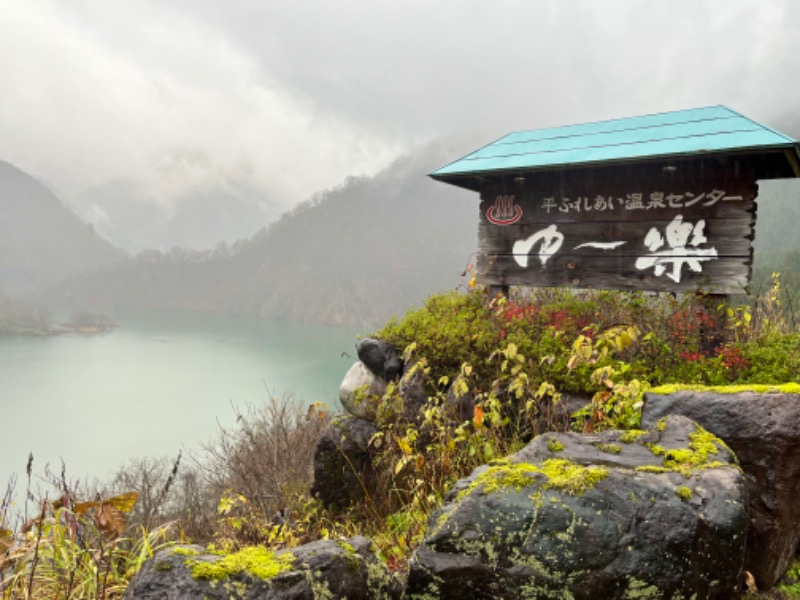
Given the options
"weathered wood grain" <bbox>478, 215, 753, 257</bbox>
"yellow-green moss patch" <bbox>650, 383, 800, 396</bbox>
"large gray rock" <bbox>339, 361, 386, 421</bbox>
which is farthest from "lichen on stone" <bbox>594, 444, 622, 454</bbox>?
"weathered wood grain" <bbox>478, 215, 753, 257</bbox>

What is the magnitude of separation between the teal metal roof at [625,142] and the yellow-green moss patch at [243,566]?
16.0 feet

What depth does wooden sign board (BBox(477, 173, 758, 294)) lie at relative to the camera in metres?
4.94

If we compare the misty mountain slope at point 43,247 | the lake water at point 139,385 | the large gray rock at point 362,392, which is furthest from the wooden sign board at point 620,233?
the misty mountain slope at point 43,247

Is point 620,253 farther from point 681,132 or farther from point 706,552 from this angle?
point 706,552

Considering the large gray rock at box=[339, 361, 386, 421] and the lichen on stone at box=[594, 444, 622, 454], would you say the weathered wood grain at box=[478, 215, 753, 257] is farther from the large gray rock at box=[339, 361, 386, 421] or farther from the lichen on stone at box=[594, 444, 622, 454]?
the lichen on stone at box=[594, 444, 622, 454]

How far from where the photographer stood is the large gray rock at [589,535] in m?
1.77

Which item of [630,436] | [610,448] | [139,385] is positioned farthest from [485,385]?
[139,385]

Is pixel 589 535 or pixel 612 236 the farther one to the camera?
pixel 612 236

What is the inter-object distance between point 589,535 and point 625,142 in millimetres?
4878

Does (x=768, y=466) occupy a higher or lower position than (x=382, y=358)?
lower

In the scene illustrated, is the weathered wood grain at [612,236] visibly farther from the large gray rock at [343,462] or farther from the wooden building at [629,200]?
the large gray rock at [343,462]

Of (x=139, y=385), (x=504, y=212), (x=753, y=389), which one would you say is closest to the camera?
(x=753, y=389)

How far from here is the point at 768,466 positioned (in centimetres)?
256

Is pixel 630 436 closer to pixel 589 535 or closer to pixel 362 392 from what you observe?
pixel 589 535
